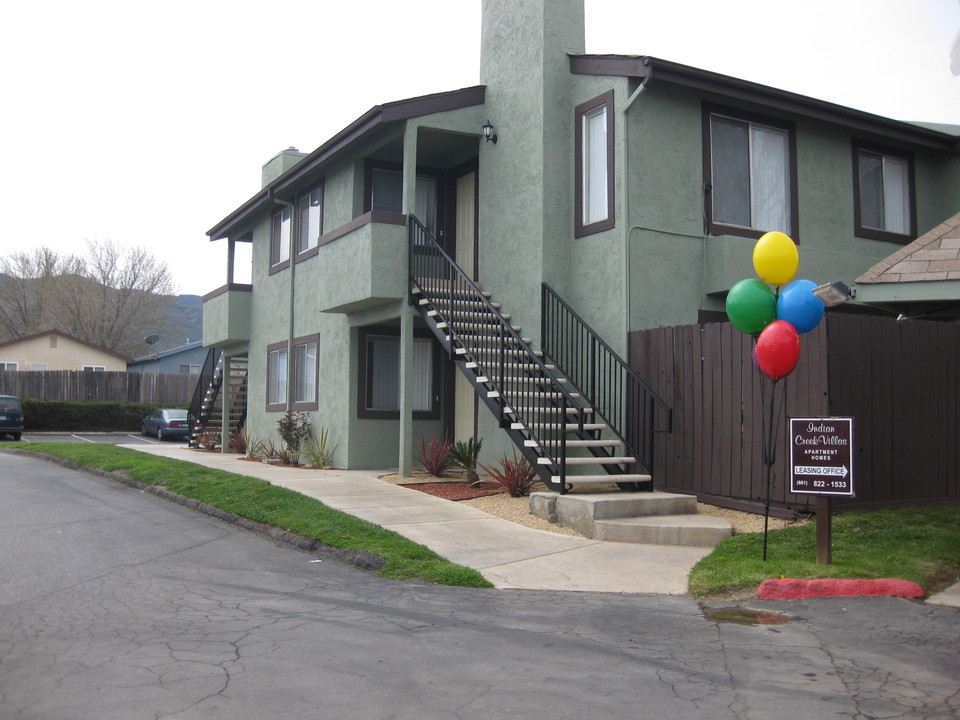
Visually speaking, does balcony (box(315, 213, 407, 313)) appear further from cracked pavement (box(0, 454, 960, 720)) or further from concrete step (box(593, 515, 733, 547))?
cracked pavement (box(0, 454, 960, 720))

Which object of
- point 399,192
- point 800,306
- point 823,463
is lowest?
point 823,463

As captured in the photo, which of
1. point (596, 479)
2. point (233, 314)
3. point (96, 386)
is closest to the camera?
point (596, 479)

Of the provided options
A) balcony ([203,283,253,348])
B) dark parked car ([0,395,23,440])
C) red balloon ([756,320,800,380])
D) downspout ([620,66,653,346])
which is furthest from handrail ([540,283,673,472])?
dark parked car ([0,395,23,440])

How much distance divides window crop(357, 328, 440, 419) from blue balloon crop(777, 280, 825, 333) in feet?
30.4

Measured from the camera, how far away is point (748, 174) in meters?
13.9

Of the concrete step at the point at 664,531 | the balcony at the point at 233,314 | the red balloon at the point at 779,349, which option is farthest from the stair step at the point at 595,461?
the balcony at the point at 233,314

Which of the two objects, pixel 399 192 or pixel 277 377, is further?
pixel 277 377

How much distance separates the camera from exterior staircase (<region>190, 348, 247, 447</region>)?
2486 centimetres

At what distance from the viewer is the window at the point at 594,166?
13102 millimetres

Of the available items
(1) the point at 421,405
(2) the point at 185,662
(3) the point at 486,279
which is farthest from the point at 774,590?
(1) the point at 421,405

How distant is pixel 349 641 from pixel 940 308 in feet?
29.2

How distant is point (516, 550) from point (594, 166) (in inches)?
258

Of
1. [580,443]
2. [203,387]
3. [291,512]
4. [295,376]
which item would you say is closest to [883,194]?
[580,443]

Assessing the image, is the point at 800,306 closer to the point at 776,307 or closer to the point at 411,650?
the point at 776,307
